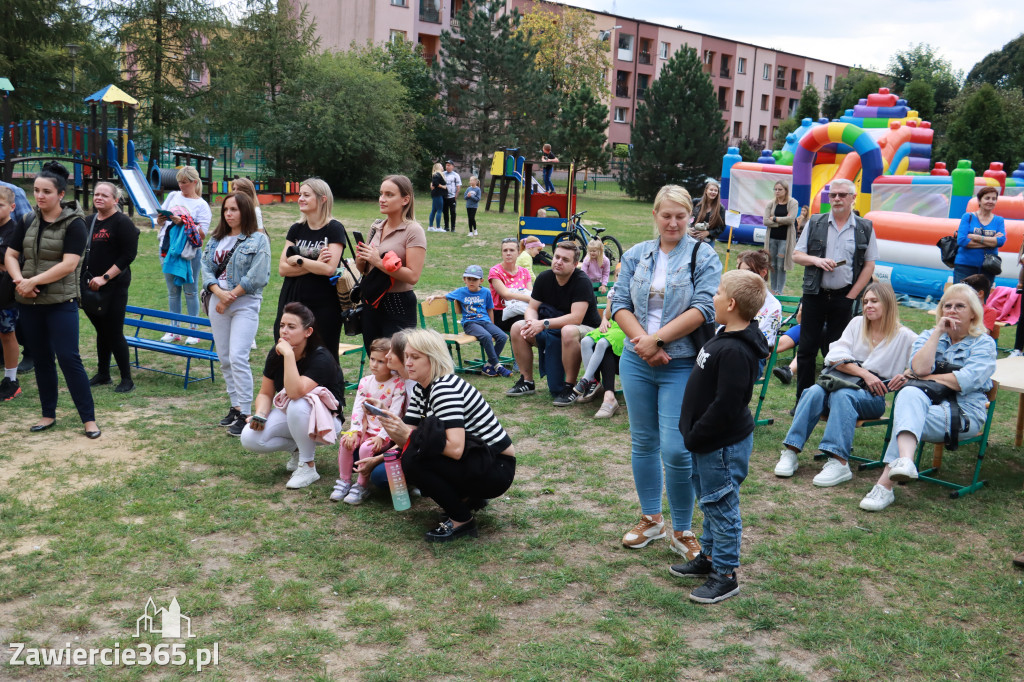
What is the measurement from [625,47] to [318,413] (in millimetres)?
52055

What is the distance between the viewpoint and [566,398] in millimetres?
7422

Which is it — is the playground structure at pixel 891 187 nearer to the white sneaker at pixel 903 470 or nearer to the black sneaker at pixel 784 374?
the black sneaker at pixel 784 374

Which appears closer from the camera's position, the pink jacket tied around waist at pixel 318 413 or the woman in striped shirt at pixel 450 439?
the woman in striped shirt at pixel 450 439

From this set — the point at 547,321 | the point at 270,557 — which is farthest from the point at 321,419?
the point at 547,321

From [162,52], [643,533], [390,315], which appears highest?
[162,52]

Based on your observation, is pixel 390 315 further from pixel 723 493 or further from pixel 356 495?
pixel 723 493

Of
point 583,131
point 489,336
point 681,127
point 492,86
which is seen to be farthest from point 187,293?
point 583,131

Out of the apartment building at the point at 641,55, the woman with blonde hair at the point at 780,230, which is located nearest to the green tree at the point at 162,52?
the apartment building at the point at 641,55

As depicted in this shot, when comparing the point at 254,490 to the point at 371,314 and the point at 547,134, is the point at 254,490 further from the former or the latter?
the point at 547,134

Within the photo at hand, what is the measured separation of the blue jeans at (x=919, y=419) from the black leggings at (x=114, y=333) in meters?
6.03

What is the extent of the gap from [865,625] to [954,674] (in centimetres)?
42

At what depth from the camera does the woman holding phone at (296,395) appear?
519 cm

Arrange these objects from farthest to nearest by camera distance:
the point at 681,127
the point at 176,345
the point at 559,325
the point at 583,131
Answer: the point at 583,131
the point at 681,127
the point at 176,345
the point at 559,325

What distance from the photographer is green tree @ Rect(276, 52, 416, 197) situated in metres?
27.9
